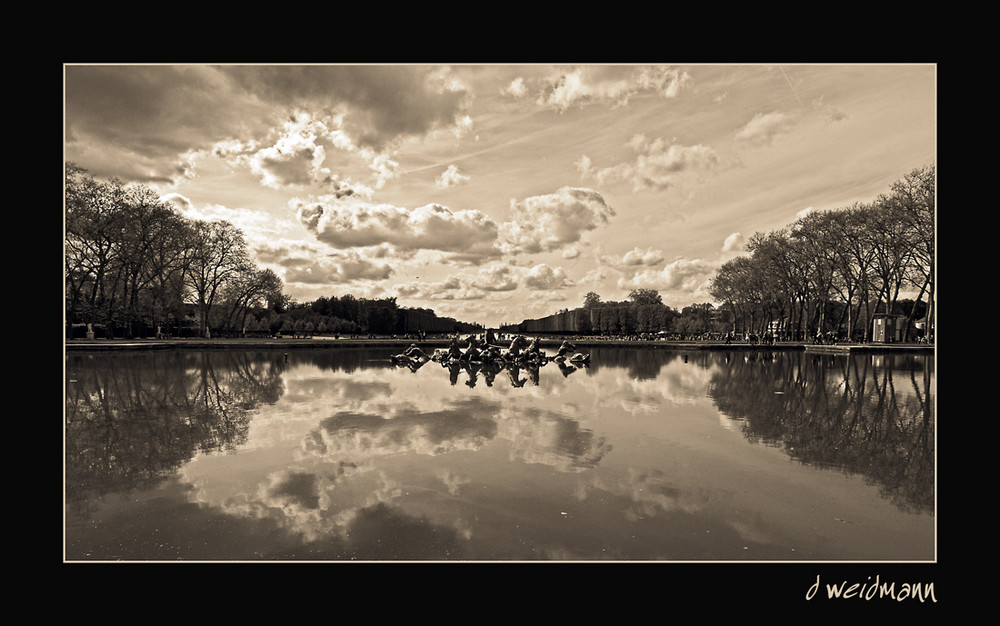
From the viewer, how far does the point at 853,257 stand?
53125mm

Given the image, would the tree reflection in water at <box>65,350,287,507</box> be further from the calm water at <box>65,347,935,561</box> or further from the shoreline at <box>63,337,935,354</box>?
the shoreline at <box>63,337,935,354</box>

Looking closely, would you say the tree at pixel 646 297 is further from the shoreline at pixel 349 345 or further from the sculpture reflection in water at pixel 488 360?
the sculpture reflection in water at pixel 488 360

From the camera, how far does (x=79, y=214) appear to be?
139 feet

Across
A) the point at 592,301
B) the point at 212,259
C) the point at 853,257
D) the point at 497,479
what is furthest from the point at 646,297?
the point at 497,479

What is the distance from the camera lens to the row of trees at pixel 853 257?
144ft

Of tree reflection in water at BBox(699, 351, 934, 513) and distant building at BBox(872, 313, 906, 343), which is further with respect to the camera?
distant building at BBox(872, 313, 906, 343)

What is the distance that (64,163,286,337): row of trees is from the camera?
44.1m

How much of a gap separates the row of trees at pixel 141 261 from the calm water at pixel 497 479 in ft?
117

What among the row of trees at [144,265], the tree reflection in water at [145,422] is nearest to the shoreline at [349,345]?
the row of trees at [144,265]

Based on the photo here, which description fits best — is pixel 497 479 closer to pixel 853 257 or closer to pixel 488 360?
pixel 488 360

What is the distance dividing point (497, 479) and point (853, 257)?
60646 mm

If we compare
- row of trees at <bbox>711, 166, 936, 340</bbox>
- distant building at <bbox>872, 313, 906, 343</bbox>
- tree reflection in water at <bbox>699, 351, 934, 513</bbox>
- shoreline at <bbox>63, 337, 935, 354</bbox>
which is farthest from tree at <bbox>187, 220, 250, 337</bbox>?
distant building at <bbox>872, 313, 906, 343</bbox>

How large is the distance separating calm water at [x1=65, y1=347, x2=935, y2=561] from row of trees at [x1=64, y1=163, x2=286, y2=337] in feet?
117

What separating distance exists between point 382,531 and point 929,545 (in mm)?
6500
